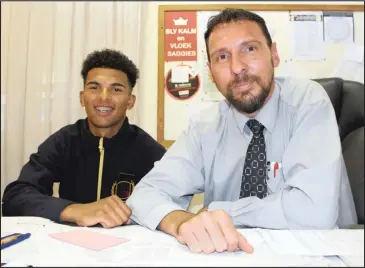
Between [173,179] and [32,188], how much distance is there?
1.75 ft

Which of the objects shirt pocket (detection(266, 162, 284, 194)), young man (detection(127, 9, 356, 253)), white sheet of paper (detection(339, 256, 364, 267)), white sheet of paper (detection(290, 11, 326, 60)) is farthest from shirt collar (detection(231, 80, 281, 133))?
white sheet of paper (detection(290, 11, 326, 60))

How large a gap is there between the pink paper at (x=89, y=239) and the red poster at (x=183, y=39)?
149 cm

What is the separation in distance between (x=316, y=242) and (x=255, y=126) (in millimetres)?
517

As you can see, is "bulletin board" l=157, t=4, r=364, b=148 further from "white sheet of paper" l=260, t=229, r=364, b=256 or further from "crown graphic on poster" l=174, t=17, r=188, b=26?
"white sheet of paper" l=260, t=229, r=364, b=256

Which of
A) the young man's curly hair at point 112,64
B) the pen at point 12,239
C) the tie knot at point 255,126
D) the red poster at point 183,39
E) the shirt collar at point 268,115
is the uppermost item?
the red poster at point 183,39

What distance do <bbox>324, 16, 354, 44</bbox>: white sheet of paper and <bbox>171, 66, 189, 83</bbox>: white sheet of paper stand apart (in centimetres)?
84

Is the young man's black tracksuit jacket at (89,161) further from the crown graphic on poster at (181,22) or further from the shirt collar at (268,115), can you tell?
the crown graphic on poster at (181,22)

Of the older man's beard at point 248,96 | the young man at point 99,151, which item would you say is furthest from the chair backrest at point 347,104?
the young man at point 99,151

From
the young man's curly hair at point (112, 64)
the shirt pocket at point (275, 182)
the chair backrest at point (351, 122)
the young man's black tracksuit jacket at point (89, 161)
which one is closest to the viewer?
the shirt pocket at point (275, 182)

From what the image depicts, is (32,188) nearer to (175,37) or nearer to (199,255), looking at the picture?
(199,255)

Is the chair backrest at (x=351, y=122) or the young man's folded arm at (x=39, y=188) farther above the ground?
the chair backrest at (x=351, y=122)

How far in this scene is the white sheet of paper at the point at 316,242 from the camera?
0.60 meters

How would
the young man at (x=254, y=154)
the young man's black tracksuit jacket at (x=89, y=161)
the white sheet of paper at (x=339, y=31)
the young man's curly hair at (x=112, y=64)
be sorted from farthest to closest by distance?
the white sheet of paper at (x=339, y=31) → the young man's curly hair at (x=112, y=64) → the young man's black tracksuit jacket at (x=89, y=161) → the young man at (x=254, y=154)

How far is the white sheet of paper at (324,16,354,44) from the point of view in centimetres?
207
